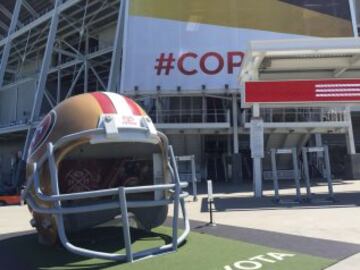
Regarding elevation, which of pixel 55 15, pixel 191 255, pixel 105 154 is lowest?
pixel 191 255

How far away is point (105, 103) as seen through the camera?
7516mm

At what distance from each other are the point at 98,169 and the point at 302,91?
431 inches

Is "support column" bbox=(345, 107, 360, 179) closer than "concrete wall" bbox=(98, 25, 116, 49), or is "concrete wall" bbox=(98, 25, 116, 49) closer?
"support column" bbox=(345, 107, 360, 179)

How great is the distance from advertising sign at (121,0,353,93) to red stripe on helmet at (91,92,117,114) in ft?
75.1

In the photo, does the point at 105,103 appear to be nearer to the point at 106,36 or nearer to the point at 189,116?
the point at 189,116

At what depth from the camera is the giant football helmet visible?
661cm

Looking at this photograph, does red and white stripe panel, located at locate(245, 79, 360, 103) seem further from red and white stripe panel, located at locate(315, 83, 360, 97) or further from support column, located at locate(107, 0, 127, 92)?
support column, located at locate(107, 0, 127, 92)

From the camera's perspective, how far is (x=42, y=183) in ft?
23.9

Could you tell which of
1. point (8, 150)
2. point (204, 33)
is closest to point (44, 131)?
point (204, 33)

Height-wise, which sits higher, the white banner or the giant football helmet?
the white banner

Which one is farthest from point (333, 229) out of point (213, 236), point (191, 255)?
point (191, 255)

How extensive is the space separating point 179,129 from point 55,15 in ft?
59.9

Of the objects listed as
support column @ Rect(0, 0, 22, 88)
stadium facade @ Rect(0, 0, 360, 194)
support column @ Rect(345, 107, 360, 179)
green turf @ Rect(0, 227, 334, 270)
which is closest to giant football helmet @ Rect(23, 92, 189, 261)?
green turf @ Rect(0, 227, 334, 270)

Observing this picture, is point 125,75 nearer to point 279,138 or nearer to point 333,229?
point 279,138
